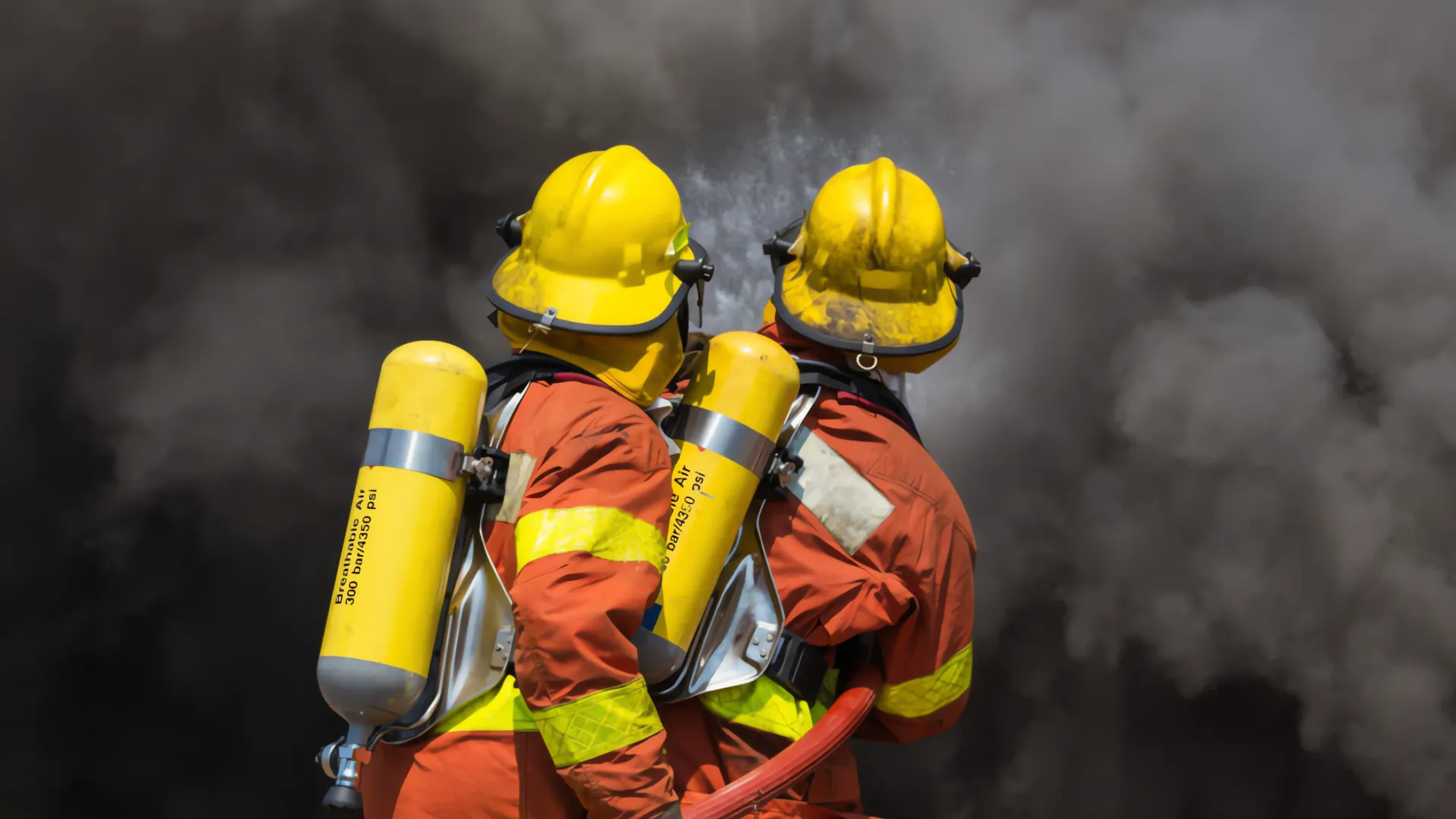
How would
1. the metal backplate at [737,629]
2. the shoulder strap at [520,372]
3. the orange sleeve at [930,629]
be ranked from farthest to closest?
1. the orange sleeve at [930,629]
2. the metal backplate at [737,629]
3. the shoulder strap at [520,372]

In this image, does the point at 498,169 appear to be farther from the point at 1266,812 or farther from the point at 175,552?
the point at 1266,812

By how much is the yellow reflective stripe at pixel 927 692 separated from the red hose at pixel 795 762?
51 mm

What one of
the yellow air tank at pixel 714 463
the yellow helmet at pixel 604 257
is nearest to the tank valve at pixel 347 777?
the yellow air tank at pixel 714 463

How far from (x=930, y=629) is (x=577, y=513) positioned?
4.34ft

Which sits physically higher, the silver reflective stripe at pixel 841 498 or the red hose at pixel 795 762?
the silver reflective stripe at pixel 841 498

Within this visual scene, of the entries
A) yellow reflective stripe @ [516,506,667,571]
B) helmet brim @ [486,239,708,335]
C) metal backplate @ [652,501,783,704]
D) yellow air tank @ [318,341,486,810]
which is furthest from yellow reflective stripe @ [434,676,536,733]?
helmet brim @ [486,239,708,335]

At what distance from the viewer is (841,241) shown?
13.4 ft

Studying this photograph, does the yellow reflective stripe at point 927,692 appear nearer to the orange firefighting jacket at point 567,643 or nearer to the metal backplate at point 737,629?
the metal backplate at point 737,629

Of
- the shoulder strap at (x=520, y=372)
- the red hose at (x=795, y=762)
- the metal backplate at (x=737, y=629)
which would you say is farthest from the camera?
the metal backplate at (x=737, y=629)

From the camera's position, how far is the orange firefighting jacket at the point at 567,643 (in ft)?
9.62

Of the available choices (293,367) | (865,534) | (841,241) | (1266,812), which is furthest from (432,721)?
(1266,812)

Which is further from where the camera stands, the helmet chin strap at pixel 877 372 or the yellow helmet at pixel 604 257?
the helmet chin strap at pixel 877 372

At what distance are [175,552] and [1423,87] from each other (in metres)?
5.99

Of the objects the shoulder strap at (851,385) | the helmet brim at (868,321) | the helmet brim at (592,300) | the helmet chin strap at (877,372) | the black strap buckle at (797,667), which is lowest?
the black strap buckle at (797,667)
